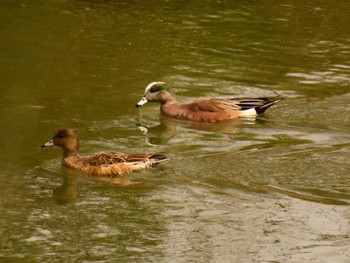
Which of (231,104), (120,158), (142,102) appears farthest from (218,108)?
(120,158)

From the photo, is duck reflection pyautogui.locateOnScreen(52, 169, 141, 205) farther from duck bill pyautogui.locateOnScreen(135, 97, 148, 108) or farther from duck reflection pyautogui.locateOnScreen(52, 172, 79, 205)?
duck bill pyautogui.locateOnScreen(135, 97, 148, 108)

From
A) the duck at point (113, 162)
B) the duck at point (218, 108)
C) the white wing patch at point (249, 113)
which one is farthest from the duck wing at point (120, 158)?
the white wing patch at point (249, 113)

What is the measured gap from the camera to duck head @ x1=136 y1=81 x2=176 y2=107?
14867 millimetres

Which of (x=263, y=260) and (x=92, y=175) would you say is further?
(x=92, y=175)

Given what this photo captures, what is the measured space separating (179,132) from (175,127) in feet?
0.96

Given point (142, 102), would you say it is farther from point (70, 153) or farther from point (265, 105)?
point (70, 153)

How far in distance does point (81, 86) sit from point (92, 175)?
3.77 m

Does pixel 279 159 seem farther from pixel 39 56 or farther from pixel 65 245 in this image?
pixel 39 56

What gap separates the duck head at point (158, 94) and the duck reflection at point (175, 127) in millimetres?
241

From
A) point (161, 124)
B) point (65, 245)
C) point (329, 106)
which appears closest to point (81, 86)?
point (161, 124)

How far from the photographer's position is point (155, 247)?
10055 millimetres

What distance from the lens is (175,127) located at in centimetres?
1436

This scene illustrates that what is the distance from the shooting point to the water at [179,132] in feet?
33.8

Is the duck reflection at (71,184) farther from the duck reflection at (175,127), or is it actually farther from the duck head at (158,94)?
the duck head at (158,94)
